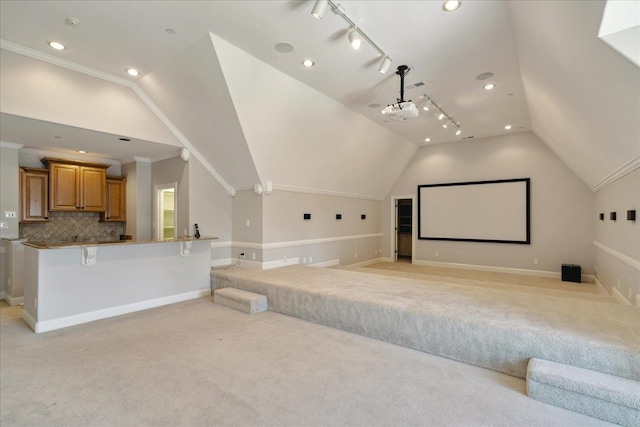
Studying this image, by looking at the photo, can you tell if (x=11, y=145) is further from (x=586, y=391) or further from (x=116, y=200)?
(x=586, y=391)

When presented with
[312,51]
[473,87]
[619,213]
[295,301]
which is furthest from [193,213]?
[619,213]

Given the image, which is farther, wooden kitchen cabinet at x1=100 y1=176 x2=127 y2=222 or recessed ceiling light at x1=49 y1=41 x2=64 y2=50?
wooden kitchen cabinet at x1=100 y1=176 x2=127 y2=222

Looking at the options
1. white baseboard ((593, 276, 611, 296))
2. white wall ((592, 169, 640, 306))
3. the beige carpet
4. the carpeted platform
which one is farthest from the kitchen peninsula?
white baseboard ((593, 276, 611, 296))

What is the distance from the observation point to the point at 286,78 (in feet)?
14.7

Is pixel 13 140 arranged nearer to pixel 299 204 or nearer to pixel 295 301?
pixel 299 204

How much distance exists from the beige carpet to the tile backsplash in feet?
9.77

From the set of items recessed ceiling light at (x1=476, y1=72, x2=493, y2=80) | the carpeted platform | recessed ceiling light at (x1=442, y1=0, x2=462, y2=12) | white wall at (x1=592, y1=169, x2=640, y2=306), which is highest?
recessed ceiling light at (x1=442, y1=0, x2=462, y2=12)

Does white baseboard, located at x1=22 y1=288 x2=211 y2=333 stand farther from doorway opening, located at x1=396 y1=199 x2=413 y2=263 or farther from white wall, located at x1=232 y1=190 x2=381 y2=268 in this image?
doorway opening, located at x1=396 y1=199 x2=413 y2=263

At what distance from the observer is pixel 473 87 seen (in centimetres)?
479

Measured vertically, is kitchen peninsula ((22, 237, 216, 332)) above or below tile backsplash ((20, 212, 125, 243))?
below

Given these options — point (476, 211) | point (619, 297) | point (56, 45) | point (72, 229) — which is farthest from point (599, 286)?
point (72, 229)

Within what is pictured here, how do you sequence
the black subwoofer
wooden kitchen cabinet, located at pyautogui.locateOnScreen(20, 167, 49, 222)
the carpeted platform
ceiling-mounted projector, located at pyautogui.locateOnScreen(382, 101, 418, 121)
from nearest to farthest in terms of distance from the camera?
the carpeted platform → ceiling-mounted projector, located at pyautogui.locateOnScreen(382, 101, 418, 121) → wooden kitchen cabinet, located at pyautogui.locateOnScreen(20, 167, 49, 222) → the black subwoofer

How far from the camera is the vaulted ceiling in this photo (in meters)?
2.99

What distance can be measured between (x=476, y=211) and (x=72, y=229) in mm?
9425
